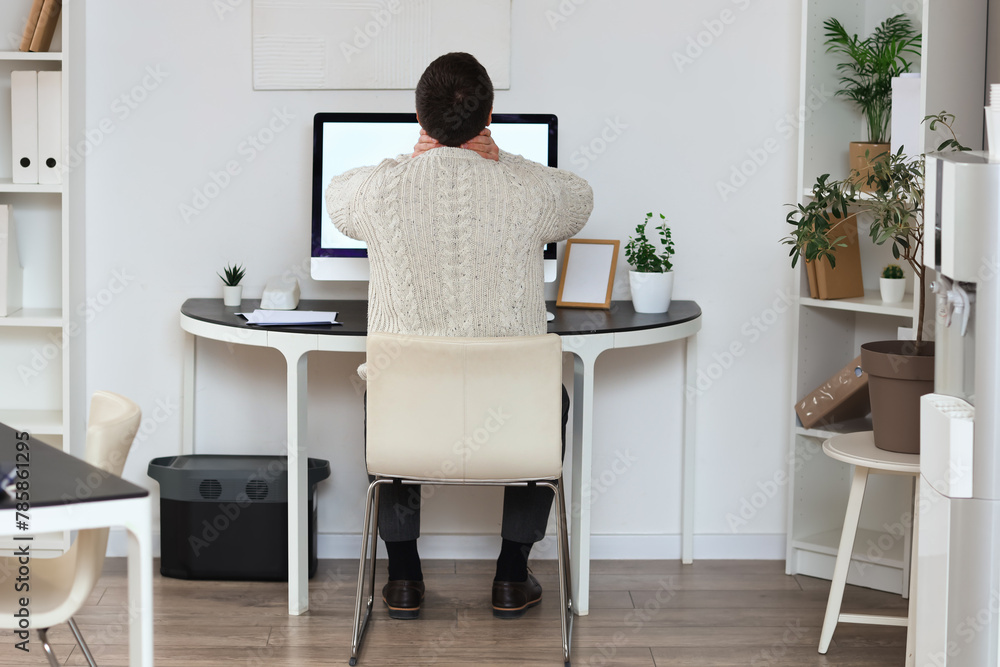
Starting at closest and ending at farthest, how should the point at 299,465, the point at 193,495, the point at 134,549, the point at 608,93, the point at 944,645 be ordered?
Answer: 1. the point at 134,549
2. the point at 944,645
3. the point at 299,465
4. the point at 193,495
5. the point at 608,93

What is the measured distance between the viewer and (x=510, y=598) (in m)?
2.70

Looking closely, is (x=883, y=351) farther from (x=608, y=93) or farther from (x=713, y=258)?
(x=608, y=93)

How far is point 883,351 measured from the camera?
93.0 inches

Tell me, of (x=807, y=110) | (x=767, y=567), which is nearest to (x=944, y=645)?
(x=767, y=567)

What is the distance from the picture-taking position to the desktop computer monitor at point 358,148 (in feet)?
9.34

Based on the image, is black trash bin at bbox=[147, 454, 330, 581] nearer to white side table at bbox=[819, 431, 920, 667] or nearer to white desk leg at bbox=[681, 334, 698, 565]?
white desk leg at bbox=[681, 334, 698, 565]

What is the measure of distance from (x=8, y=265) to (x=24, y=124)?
1.34 ft

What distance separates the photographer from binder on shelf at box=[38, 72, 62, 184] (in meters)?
2.94

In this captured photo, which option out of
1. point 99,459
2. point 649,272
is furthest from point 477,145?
point 99,459

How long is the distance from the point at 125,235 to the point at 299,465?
38.5 inches

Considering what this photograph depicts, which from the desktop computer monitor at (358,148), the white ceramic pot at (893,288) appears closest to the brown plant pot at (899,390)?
the white ceramic pot at (893,288)

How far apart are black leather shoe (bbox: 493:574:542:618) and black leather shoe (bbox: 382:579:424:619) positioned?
20cm

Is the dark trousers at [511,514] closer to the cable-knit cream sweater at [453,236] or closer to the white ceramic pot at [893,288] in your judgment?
the cable-knit cream sweater at [453,236]

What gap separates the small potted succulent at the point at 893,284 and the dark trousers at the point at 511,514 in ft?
3.15
